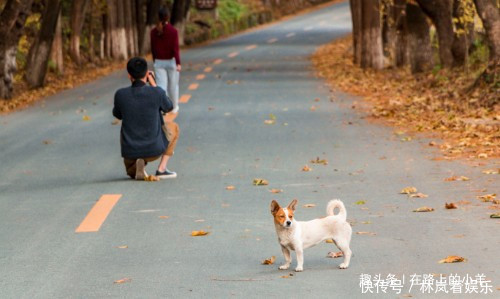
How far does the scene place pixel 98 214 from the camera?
11094mm

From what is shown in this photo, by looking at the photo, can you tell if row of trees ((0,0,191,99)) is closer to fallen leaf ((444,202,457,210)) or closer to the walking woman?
the walking woman

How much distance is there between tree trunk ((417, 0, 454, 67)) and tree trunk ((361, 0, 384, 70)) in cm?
485

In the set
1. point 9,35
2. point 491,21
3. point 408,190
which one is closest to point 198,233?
point 408,190

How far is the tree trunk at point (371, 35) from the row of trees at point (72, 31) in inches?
368

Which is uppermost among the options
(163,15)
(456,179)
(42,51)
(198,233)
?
(163,15)

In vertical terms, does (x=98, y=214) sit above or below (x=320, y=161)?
above

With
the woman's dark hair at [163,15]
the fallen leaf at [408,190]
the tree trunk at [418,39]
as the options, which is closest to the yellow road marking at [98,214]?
the fallen leaf at [408,190]

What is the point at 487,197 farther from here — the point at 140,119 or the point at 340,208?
the point at 140,119

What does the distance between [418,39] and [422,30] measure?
272 mm

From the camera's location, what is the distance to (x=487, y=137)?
16.9 m

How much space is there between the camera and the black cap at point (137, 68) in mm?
13719

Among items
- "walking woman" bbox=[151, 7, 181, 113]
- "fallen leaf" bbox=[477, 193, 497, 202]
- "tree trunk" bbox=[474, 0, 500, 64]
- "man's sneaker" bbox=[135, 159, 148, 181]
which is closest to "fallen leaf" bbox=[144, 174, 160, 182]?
"man's sneaker" bbox=[135, 159, 148, 181]

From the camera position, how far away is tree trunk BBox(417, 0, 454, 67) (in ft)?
94.4

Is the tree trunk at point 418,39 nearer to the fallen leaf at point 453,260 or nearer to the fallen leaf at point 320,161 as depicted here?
the fallen leaf at point 320,161
